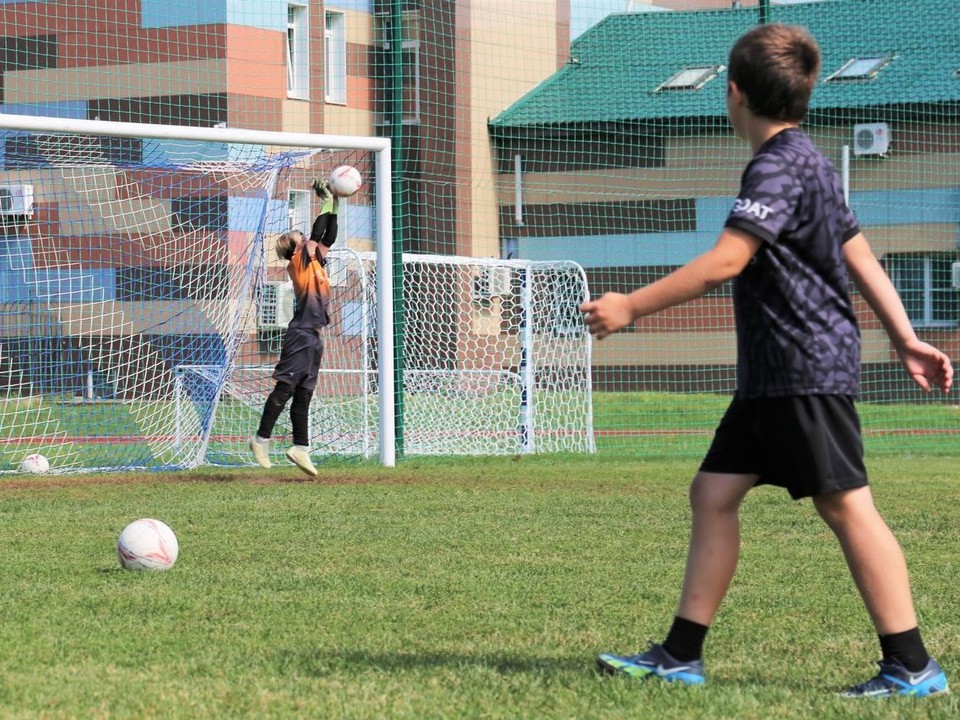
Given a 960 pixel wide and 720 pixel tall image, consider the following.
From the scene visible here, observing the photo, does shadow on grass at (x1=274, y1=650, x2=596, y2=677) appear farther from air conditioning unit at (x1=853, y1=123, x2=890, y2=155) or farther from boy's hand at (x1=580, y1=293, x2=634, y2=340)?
air conditioning unit at (x1=853, y1=123, x2=890, y2=155)

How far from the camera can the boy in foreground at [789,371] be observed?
3381mm

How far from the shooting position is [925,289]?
24.5 m

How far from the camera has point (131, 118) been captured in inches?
795

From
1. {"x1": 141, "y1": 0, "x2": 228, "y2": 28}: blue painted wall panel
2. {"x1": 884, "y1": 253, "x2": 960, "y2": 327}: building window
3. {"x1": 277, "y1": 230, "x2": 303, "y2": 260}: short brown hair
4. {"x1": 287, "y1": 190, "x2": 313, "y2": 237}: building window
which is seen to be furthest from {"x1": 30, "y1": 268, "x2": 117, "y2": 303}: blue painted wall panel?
{"x1": 884, "y1": 253, "x2": 960, "y2": 327}: building window

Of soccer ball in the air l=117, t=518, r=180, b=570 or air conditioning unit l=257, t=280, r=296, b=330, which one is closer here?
soccer ball in the air l=117, t=518, r=180, b=570

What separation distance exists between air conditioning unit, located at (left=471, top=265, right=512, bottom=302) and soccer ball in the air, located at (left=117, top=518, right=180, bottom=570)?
9.25m

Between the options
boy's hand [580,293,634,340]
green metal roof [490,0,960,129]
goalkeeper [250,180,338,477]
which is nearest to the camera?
boy's hand [580,293,634,340]

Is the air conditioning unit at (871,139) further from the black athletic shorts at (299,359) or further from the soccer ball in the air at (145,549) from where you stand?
the soccer ball in the air at (145,549)

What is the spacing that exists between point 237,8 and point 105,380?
321 inches

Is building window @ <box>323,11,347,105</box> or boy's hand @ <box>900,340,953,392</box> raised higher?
building window @ <box>323,11,347,105</box>

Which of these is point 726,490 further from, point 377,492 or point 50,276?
point 50,276

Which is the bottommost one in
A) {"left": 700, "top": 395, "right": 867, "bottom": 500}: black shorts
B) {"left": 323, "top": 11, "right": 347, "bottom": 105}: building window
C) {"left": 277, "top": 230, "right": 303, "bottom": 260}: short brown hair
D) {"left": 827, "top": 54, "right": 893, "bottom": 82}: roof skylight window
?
{"left": 700, "top": 395, "right": 867, "bottom": 500}: black shorts

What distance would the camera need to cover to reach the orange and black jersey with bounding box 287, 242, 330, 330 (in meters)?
9.93

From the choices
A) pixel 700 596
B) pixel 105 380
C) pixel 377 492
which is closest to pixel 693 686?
pixel 700 596
